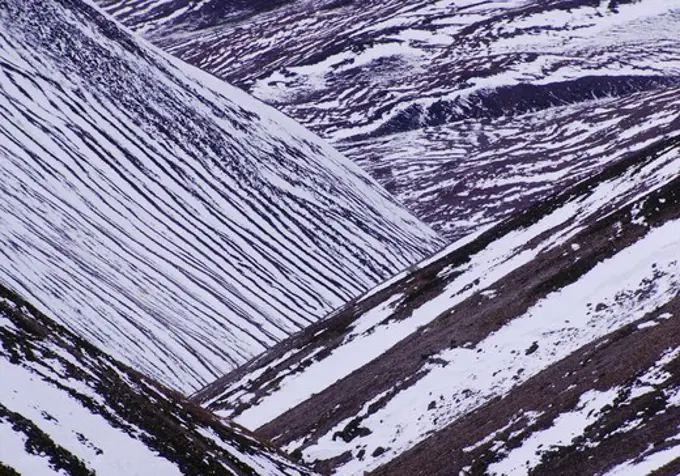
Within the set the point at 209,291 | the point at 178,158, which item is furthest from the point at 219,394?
the point at 178,158

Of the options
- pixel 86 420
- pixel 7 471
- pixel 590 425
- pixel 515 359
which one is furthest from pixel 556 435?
pixel 7 471

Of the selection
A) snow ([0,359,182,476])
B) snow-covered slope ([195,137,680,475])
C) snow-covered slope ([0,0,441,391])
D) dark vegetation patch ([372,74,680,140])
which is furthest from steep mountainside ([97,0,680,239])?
snow ([0,359,182,476])

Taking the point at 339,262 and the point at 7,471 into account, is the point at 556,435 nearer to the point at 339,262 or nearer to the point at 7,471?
the point at 7,471

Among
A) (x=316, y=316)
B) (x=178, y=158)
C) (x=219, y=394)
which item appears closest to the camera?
(x=219, y=394)

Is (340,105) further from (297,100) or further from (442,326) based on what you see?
(442,326)

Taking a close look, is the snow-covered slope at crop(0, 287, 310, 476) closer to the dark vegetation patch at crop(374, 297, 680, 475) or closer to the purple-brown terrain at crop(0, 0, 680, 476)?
the purple-brown terrain at crop(0, 0, 680, 476)

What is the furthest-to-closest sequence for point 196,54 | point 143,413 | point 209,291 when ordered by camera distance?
point 196,54
point 209,291
point 143,413

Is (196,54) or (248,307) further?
(196,54)

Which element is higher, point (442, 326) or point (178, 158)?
point (178, 158)
